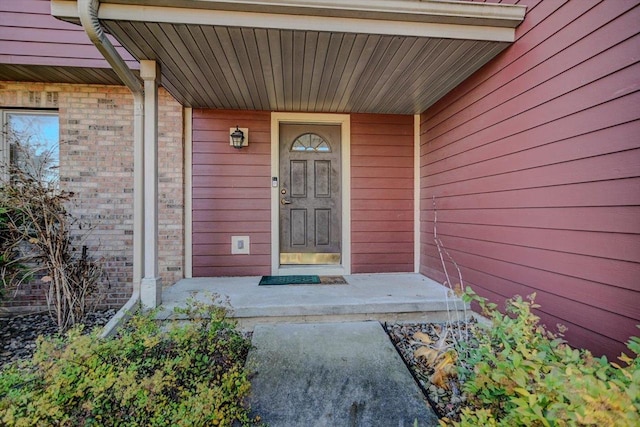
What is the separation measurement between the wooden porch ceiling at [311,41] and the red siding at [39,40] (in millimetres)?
846

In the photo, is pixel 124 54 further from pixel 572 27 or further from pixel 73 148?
pixel 572 27

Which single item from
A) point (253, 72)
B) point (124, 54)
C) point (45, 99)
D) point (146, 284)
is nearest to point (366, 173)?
point (253, 72)

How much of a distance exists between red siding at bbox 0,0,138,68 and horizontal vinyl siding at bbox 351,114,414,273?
2.55 m

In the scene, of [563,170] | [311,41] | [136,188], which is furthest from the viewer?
[136,188]

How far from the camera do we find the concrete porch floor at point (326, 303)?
8.02 ft

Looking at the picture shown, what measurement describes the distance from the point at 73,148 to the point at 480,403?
411 cm

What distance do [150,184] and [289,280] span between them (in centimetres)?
167

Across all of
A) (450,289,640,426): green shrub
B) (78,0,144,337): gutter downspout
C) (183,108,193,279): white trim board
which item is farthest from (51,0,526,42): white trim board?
(450,289,640,426): green shrub

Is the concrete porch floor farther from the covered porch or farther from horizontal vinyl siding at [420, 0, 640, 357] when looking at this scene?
horizontal vinyl siding at [420, 0, 640, 357]

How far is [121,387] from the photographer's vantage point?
141 cm

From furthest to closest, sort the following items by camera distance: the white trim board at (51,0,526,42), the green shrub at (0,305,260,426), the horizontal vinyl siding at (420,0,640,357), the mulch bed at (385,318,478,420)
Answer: the white trim board at (51,0,526,42), the mulch bed at (385,318,478,420), the horizontal vinyl siding at (420,0,640,357), the green shrub at (0,305,260,426)

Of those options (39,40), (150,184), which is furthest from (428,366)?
(39,40)

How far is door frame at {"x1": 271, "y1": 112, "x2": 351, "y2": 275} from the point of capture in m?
3.53

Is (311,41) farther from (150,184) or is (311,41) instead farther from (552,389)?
(552,389)
